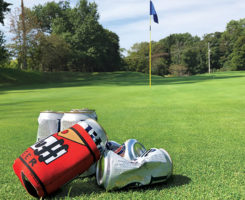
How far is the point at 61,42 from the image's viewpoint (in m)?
46.2

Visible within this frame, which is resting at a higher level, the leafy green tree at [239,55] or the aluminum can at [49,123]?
the leafy green tree at [239,55]

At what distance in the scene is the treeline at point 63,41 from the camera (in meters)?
41.4

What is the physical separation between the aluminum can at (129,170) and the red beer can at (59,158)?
0.41ft

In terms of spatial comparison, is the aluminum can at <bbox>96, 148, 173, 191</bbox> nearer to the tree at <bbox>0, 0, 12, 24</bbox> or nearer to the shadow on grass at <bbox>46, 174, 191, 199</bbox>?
the shadow on grass at <bbox>46, 174, 191, 199</bbox>

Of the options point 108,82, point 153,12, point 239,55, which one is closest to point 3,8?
point 108,82

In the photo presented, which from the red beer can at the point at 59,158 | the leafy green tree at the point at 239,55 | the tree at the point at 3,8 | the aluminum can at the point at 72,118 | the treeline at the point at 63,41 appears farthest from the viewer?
the leafy green tree at the point at 239,55

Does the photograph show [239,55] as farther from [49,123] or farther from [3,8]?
[49,123]

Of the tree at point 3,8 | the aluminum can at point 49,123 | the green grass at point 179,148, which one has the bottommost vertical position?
the green grass at point 179,148

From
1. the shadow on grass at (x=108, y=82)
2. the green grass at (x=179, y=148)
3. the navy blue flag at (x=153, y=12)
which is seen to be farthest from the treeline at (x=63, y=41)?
the green grass at (x=179, y=148)

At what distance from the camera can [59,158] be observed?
2109 millimetres

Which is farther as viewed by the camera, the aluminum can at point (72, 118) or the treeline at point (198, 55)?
the treeline at point (198, 55)

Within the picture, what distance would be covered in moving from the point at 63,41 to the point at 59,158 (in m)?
47.7

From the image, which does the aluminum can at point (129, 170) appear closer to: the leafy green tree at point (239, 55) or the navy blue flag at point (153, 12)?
the navy blue flag at point (153, 12)

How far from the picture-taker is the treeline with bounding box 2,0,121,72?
136ft
